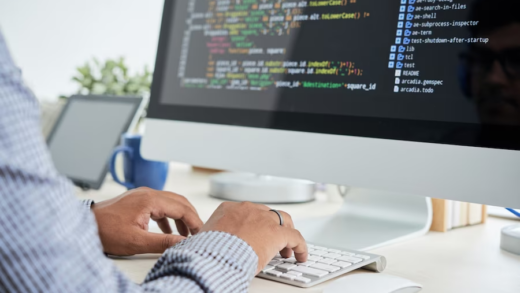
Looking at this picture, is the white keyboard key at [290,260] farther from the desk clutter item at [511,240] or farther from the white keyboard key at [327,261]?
the desk clutter item at [511,240]

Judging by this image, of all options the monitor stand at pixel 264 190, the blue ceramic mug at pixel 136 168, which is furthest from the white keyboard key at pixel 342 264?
the blue ceramic mug at pixel 136 168

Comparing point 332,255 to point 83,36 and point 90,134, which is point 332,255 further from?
point 83,36

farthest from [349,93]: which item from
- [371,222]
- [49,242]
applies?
[49,242]

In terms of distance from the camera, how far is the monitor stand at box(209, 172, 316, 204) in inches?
40.2

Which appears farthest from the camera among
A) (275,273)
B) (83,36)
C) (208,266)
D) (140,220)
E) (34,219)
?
(83,36)

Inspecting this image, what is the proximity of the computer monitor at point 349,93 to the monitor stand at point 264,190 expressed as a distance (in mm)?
172

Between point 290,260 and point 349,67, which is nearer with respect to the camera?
point 290,260

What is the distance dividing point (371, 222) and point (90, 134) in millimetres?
758

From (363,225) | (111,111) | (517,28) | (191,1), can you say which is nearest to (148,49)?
(111,111)

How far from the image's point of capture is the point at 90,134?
4.11 feet

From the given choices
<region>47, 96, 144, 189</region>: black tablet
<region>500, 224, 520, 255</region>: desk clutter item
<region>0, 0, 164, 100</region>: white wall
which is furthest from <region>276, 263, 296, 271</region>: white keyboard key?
<region>0, 0, 164, 100</region>: white wall

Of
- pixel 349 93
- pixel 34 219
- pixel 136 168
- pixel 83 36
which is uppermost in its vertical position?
pixel 83 36

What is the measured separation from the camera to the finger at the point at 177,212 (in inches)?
25.9

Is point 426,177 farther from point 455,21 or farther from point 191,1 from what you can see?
point 191,1
